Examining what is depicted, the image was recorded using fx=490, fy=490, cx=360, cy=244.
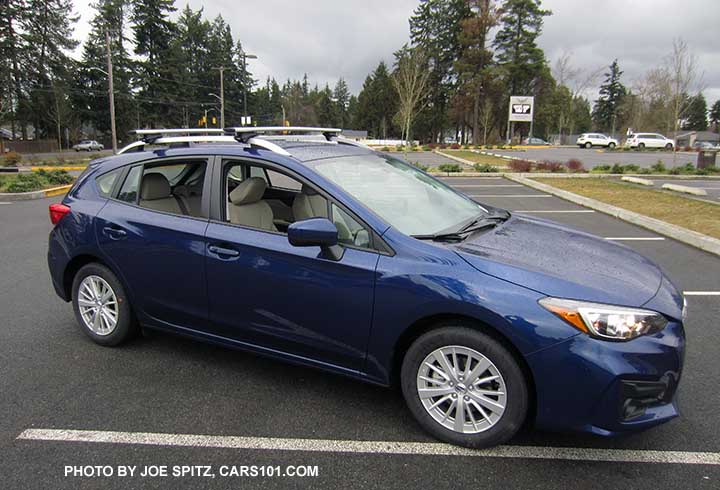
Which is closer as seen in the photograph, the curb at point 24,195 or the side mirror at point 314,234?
the side mirror at point 314,234

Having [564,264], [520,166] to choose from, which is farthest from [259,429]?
[520,166]

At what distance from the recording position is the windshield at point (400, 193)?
3.22 m

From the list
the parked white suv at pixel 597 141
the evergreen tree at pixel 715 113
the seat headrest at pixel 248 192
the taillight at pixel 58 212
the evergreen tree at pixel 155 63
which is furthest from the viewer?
the evergreen tree at pixel 715 113

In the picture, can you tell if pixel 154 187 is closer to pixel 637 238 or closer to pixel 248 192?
pixel 248 192

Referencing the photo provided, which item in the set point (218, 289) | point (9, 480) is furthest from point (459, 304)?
point (9, 480)

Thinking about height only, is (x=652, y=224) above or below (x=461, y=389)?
above

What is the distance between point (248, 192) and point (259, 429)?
1690 mm

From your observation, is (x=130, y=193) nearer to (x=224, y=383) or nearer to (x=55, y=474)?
(x=224, y=383)

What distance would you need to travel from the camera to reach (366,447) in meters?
2.82

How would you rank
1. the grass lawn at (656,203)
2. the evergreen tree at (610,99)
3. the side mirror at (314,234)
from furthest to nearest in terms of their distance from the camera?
1. the evergreen tree at (610,99)
2. the grass lawn at (656,203)
3. the side mirror at (314,234)

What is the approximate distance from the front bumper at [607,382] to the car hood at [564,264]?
0.82 ft

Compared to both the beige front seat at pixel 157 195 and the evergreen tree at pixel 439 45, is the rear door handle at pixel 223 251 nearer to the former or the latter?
the beige front seat at pixel 157 195

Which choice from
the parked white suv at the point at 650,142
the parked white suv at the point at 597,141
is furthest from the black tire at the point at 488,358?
the parked white suv at the point at 597,141

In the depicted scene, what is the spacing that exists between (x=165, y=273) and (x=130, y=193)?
0.85 meters
